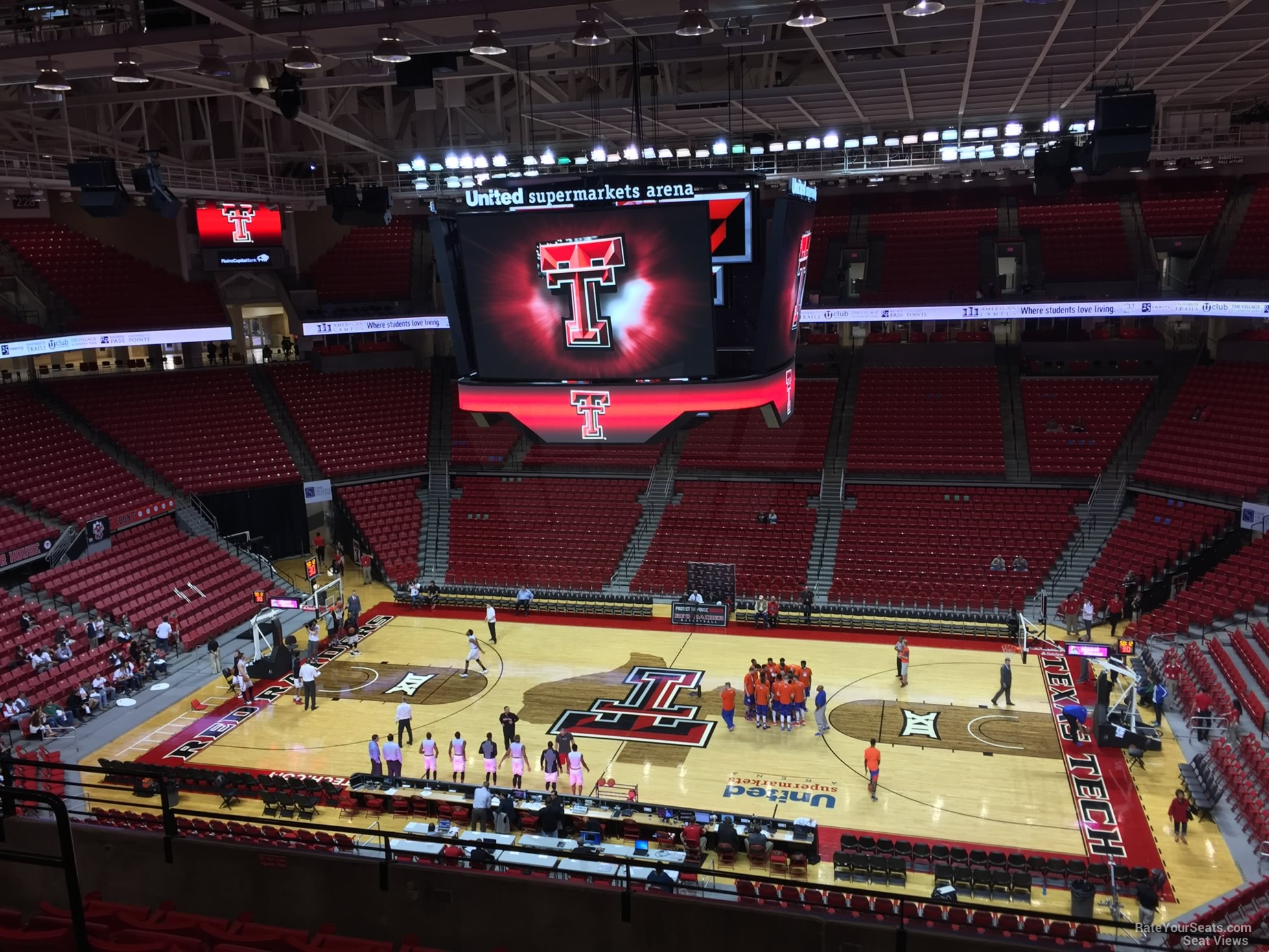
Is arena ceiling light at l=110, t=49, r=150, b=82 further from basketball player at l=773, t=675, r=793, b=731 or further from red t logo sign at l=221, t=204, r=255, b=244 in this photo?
red t logo sign at l=221, t=204, r=255, b=244

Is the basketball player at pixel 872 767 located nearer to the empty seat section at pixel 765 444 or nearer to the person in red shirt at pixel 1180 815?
the person in red shirt at pixel 1180 815

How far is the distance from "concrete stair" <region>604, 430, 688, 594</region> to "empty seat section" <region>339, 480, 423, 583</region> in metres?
6.28

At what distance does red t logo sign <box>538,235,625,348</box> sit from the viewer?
39.1 feet

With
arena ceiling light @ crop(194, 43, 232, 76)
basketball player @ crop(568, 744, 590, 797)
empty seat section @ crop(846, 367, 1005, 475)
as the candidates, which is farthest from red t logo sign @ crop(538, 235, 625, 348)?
empty seat section @ crop(846, 367, 1005, 475)

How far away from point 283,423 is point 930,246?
77.5 feet

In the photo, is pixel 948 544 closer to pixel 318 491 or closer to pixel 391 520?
pixel 391 520

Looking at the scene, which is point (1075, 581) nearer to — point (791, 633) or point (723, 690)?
point (791, 633)

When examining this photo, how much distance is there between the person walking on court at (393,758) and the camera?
17.3 metres

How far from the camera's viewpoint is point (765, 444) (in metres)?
32.5

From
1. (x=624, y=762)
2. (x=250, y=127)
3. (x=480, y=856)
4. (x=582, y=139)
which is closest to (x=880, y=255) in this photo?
(x=582, y=139)

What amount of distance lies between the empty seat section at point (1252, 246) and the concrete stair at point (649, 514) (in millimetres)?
17164

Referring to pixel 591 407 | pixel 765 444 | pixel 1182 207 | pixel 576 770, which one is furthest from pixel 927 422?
pixel 591 407

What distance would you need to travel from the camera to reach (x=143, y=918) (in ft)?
26.1

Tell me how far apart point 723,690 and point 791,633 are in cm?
665
